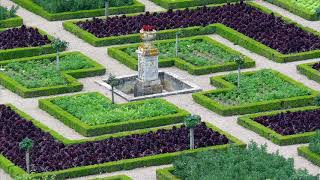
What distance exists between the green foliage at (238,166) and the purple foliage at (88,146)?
2.51 metres

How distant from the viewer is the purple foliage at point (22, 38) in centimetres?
8619

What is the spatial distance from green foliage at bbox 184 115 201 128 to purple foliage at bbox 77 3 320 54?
1452 centimetres

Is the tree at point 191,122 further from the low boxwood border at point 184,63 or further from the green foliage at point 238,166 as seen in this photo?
the low boxwood border at point 184,63

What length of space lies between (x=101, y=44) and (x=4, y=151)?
16563 mm

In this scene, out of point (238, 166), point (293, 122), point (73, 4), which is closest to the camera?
point (238, 166)

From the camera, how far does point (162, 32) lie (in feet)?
288

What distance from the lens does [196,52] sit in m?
85.3

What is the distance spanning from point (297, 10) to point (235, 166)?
26.2 meters

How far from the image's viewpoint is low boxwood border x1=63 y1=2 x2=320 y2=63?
84125 millimetres


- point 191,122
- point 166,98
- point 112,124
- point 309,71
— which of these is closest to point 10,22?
point 166,98

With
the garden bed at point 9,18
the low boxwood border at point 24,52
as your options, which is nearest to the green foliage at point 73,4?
the garden bed at point 9,18

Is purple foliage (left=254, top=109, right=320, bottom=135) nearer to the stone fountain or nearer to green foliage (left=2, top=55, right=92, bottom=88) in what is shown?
the stone fountain

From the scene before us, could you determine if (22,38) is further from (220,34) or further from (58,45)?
(220,34)

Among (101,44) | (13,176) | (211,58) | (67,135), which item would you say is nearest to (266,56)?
(211,58)
